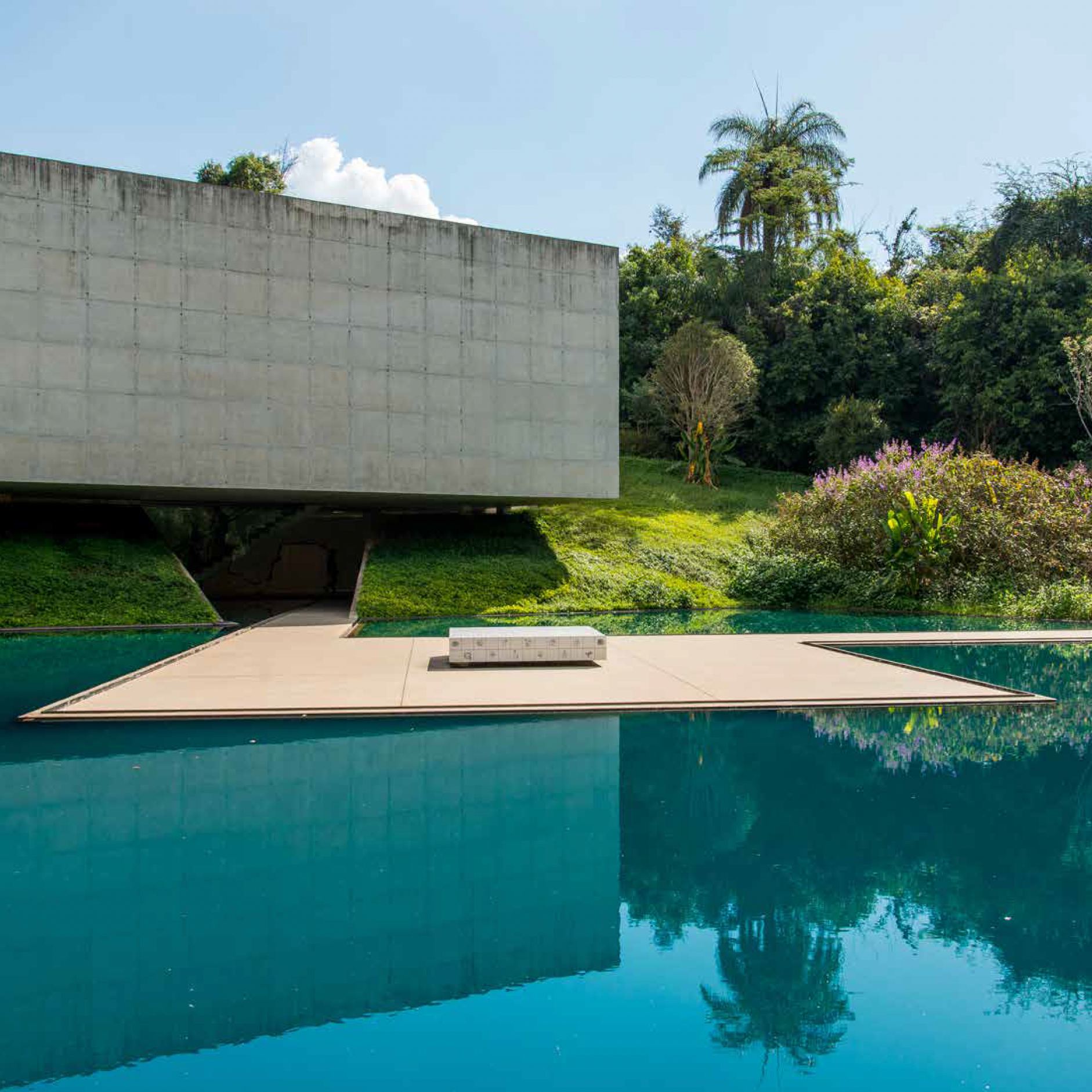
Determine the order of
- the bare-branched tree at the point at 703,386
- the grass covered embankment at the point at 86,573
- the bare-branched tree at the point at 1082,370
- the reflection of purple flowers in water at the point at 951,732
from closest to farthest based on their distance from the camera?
the reflection of purple flowers in water at the point at 951,732
the grass covered embankment at the point at 86,573
the bare-branched tree at the point at 1082,370
the bare-branched tree at the point at 703,386

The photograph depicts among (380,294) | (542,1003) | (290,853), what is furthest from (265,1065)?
(380,294)

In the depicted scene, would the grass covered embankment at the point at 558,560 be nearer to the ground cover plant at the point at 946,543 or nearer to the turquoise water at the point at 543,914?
the ground cover plant at the point at 946,543

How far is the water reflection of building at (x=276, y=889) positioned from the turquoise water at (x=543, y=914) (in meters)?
0.02

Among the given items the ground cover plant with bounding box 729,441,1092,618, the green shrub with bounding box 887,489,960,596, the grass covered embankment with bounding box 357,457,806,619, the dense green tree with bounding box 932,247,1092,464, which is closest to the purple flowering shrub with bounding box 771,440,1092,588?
the ground cover plant with bounding box 729,441,1092,618

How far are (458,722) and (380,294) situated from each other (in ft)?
44.7

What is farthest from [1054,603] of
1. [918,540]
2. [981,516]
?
[918,540]

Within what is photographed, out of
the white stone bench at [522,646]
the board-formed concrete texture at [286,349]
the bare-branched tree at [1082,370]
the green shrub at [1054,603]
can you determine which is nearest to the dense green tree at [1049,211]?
the bare-branched tree at [1082,370]

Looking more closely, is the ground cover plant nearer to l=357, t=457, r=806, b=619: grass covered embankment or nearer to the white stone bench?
l=357, t=457, r=806, b=619: grass covered embankment

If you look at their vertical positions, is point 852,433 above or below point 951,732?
above

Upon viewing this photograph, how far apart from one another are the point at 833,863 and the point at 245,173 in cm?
3629

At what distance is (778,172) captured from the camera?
39.7m

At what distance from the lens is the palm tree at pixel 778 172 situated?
39.2 meters

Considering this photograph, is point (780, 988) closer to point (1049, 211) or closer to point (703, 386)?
point (703, 386)

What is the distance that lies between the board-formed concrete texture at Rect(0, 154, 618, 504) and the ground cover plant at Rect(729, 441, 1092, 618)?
519 cm
